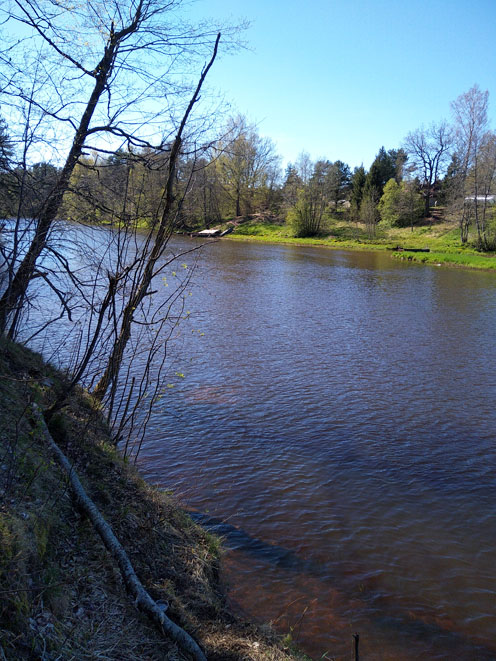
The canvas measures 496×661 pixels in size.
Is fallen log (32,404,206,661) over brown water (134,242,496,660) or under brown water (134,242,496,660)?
over

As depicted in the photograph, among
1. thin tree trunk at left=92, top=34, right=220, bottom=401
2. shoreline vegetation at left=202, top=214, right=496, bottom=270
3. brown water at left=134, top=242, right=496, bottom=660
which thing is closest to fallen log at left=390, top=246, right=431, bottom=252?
shoreline vegetation at left=202, top=214, right=496, bottom=270

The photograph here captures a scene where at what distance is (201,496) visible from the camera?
7.32m

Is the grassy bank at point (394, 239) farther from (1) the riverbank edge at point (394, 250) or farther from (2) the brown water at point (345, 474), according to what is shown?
(2) the brown water at point (345, 474)

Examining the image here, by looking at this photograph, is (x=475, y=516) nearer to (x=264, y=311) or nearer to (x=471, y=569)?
(x=471, y=569)

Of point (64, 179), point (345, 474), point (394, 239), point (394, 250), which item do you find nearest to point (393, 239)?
point (394, 239)

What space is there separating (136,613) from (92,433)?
132 inches

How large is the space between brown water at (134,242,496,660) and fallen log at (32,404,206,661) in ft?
5.49

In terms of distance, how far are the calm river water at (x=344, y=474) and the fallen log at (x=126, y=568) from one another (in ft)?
5.50

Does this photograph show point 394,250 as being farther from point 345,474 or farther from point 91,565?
point 91,565

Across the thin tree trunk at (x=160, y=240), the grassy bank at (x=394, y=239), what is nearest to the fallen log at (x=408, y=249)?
the grassy bank at (x=394, y=239)

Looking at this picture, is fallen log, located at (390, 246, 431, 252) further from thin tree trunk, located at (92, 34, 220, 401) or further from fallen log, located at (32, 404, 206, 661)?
fallen log, located at (32, 404, 206, 661)

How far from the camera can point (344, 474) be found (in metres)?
8.34

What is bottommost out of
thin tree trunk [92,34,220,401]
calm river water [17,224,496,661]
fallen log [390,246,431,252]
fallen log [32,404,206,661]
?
calm river water [17,224,496,661]

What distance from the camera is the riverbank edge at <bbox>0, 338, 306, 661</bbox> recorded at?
3.17 m
